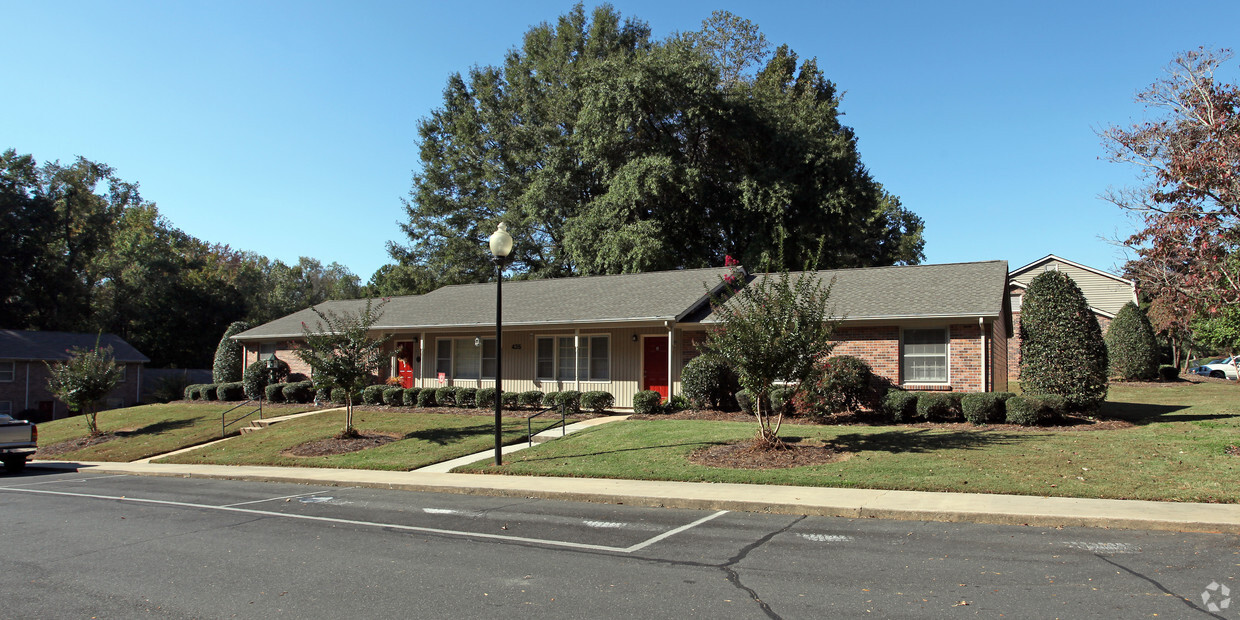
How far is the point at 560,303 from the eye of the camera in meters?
25.8

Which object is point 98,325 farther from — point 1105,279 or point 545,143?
point 1105,279

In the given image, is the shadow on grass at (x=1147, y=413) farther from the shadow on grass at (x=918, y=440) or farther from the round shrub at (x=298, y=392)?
the round shrub at (x=298, y=392)

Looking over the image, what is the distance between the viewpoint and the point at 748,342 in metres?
12.8

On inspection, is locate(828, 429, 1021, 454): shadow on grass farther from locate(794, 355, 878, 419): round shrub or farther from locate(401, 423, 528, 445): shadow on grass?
locate(401, 423, 528, 445): shadow on grass

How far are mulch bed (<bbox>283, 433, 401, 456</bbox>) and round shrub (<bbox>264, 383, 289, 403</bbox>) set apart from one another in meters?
11.4

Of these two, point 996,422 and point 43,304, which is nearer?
point 996,422

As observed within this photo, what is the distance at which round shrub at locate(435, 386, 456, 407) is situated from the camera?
24.1 metres

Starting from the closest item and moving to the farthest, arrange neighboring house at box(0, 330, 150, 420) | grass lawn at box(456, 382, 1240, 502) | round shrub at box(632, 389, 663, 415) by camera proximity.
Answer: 1. grass lawn at box(456, 382, 1240, 502)
2. round shrub at box(632, 389, 663, 415)
3. neighboring house at box(0, 330, 150, 420)

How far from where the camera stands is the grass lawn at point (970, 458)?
10.1m

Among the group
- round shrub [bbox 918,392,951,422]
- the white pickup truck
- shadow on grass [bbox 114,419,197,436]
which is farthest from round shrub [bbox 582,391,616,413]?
shadow on grass [bbox 114,419,197,436]

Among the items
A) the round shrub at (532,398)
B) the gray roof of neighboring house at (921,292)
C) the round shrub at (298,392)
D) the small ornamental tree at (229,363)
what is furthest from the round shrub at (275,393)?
the gray roof of neighboring house at (921,292)

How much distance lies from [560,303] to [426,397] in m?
5.59

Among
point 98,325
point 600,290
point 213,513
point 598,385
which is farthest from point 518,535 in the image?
point 98,325

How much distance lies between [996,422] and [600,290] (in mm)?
14511
